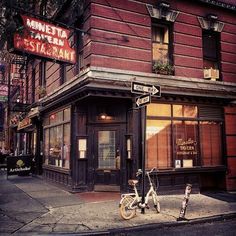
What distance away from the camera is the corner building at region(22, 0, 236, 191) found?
11352mm

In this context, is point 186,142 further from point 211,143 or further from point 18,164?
point 18,164

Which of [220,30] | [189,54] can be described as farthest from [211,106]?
[220,30]

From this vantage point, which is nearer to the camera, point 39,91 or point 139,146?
point 139,146

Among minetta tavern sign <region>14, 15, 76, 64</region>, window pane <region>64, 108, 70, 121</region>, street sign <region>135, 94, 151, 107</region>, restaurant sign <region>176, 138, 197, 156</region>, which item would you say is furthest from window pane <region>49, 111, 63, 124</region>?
street sign <region>135, 94, 151, 107</region>

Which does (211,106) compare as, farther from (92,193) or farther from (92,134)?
(92,193)

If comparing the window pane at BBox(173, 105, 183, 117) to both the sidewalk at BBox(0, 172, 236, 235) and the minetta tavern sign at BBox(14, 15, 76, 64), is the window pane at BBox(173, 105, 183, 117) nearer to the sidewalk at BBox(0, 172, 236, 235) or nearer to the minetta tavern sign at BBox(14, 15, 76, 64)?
the sidewalk at BBox(0, 172, 236, 235)

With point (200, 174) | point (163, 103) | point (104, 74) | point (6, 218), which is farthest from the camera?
point (200, 174)

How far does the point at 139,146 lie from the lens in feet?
36.9

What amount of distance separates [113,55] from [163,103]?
105 inches

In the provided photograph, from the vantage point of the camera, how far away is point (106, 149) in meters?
12.3

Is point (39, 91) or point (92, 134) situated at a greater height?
point (39, 91)

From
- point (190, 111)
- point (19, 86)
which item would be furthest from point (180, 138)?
point (19, 86)

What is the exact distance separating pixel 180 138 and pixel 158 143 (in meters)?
1.04

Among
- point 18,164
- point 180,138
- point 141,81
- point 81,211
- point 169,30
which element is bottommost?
point 81,211
